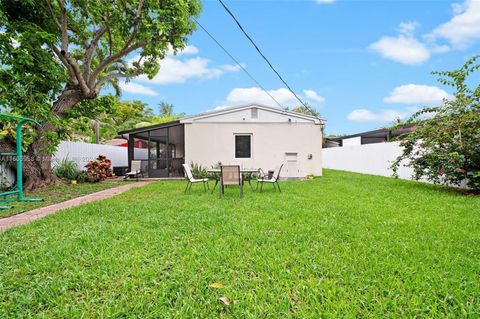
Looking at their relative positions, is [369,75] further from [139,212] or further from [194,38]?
[139,212]

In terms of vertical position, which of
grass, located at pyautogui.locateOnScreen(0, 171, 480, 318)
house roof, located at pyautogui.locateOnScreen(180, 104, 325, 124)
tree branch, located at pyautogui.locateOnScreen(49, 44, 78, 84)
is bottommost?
grass, located at pyautogui.locateOnScreen(0, 171, 480, 318)

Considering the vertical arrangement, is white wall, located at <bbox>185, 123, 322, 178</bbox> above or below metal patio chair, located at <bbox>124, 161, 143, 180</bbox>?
above

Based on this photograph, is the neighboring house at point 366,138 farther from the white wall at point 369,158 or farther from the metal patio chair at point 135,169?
the metal patio chair at point 135,169

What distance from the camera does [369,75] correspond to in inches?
536

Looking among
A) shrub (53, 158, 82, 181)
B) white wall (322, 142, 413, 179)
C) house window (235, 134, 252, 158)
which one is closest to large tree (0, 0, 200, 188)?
shrub (53, 158, 82, 181)

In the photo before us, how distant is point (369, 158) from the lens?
15102 millimetres

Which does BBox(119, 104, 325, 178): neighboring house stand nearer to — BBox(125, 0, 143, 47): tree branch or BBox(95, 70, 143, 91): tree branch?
BBox(95, 70, 143, 91): tree branch

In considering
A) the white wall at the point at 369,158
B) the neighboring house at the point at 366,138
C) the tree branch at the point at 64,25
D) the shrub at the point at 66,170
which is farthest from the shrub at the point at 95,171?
the neighboring house at the point at 366,138

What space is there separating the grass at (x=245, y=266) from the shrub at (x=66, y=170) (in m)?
7.76

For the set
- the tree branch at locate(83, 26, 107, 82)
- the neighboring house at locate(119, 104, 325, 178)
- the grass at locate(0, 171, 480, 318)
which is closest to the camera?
the grass at locate(0, 171, 480, 318)

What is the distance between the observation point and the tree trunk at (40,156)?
29.1 ft

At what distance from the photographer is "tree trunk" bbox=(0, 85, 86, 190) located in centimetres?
888

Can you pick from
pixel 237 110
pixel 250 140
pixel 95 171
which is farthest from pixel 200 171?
pixel 95 171

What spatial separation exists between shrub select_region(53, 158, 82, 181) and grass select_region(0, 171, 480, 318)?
7764mm
